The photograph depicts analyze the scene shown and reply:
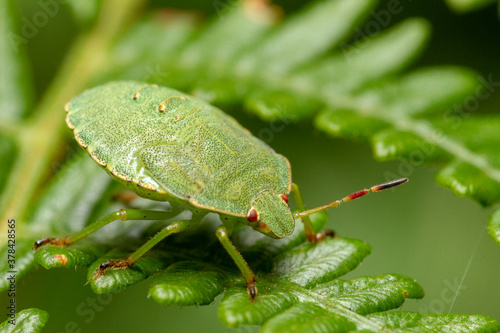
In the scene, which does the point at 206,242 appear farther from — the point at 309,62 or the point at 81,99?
the point at 309,62

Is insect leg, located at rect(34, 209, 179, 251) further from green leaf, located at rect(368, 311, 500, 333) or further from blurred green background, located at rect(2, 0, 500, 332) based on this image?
blurred green background, located at rect(2, 0, 500, 332)

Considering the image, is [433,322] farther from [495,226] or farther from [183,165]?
[183,165]

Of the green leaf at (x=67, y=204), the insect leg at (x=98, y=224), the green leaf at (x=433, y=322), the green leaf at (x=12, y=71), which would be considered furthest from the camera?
the green leaf at (x=12, y=71)

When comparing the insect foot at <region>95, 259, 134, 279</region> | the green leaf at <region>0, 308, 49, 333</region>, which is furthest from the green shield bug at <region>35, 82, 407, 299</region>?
the green leaf at <region>0, 308, 49, 333</region>

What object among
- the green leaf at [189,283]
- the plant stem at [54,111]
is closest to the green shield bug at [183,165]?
the green leaf at [189,283]

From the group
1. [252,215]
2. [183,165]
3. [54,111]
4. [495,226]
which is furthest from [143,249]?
[54,111]

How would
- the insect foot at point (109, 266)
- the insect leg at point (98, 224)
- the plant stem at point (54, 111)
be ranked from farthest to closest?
the plant stem at point (54, 111), the insect leg at point (98, 224), the insect foot at point (109, 266)

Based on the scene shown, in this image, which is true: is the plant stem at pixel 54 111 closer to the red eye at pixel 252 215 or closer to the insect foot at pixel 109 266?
the insect foot at pixel 109 266
